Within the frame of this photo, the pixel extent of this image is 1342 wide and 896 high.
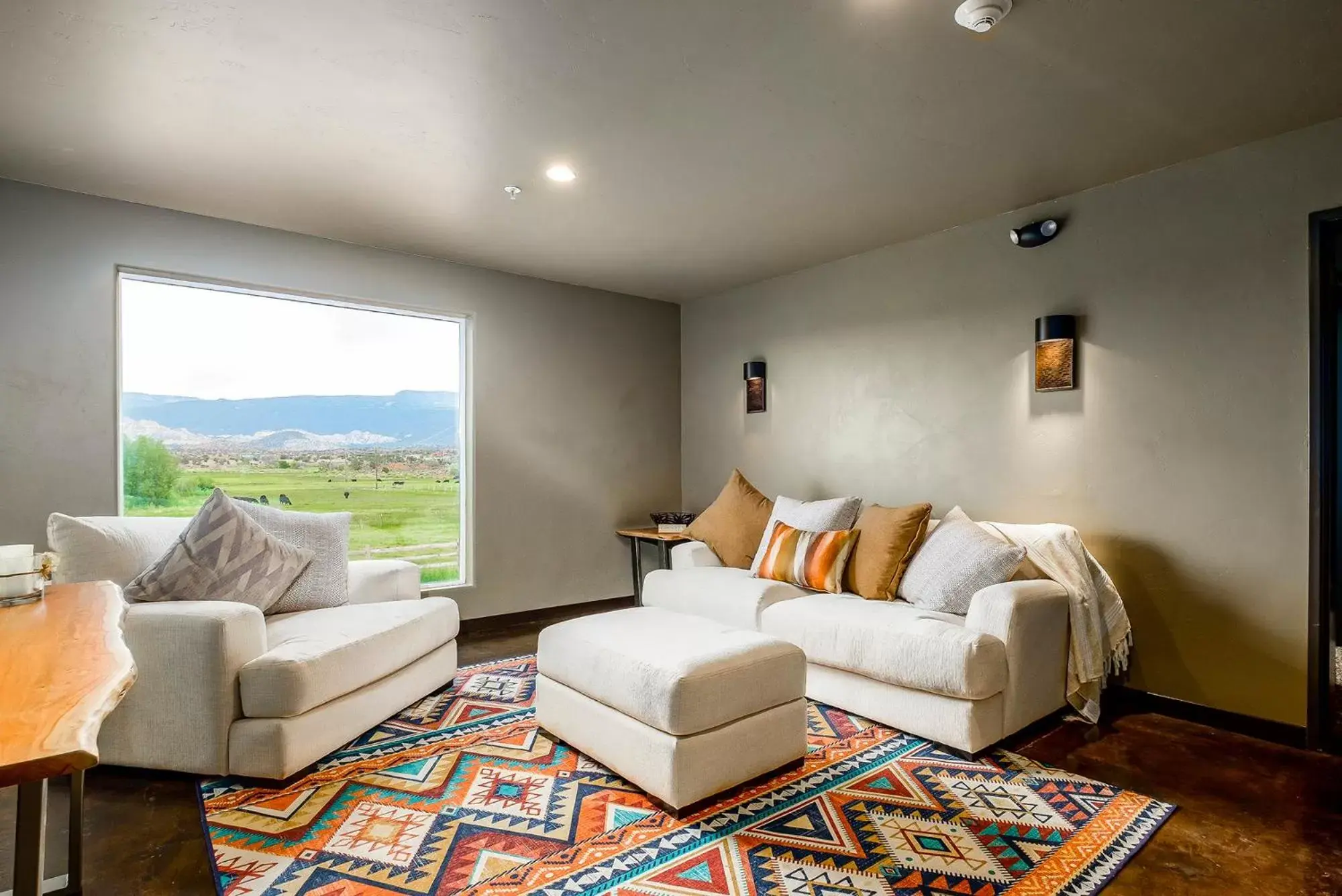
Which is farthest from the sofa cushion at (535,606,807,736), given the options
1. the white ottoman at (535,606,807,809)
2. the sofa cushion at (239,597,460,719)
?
the sofa cushion at (239,597,460,719)

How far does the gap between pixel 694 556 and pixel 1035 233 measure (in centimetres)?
262

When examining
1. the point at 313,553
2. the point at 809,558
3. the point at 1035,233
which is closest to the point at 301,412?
the point at 313,553

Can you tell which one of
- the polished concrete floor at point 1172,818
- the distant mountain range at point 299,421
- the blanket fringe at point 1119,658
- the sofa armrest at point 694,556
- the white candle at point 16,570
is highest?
the distant mountain range at point 299,421

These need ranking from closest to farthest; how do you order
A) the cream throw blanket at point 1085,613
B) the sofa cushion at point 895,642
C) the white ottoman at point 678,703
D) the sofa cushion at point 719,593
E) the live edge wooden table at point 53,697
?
1. the live edge wooden table at point 53,697
2. the white ottoman at point 678,703
3. the sofa cushion at point 895,642
4. the cream throw blanket at point 1085,613
5. the sofa cushion at point 719,593

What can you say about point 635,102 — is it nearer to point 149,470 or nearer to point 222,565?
point 222,565

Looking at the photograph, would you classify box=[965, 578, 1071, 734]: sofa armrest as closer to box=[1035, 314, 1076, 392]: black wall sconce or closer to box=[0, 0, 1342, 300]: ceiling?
box=[1035, 314, 1076, 392]: black wall sconce

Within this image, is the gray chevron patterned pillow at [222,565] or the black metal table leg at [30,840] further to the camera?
the gray chevron patterned pillow at [222,565]

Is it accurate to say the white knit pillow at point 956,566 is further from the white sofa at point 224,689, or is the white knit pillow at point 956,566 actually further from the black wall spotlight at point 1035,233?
the white sofa at point 224,689

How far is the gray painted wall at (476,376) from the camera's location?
336cm

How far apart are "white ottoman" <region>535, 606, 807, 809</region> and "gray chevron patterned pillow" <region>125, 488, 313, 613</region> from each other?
129 centimetres

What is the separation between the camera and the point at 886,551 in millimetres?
3566

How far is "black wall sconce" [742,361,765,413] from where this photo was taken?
5.25 m

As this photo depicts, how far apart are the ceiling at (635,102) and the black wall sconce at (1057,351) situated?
2.11 ft

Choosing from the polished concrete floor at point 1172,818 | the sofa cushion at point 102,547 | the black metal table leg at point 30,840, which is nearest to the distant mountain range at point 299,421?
the sofa cushion at point 102,547
